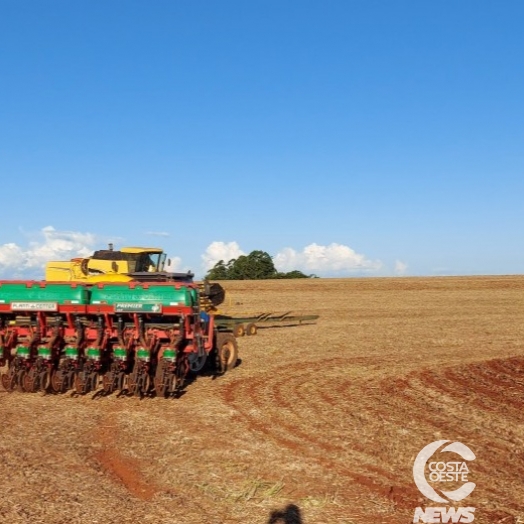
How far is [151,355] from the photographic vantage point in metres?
12.5

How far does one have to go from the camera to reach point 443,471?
7.98 m

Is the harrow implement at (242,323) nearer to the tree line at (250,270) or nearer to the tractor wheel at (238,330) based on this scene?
the tractor wheel at (238,330)

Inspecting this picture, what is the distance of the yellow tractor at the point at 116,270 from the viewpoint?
16.2m

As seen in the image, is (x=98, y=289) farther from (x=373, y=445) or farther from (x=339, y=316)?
(x=339, y=316)

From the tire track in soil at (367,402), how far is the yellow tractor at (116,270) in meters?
3.82

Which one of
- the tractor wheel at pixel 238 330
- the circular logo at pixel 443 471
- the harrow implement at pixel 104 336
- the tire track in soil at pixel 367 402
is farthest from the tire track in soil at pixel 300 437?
the tractor wheel at pixel 238 330

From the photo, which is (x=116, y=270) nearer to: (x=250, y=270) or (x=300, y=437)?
(x=300, y=437)

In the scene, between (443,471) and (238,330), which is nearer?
(443,471)

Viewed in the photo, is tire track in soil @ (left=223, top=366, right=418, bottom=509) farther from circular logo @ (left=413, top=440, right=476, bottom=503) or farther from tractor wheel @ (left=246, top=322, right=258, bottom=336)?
tractor wheel @ (left=246, top=322, right=258, bottom=336)

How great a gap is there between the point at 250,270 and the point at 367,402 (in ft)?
216

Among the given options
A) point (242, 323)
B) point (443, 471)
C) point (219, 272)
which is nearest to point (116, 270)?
point (242, 323)

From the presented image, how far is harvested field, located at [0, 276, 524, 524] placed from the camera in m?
6.83

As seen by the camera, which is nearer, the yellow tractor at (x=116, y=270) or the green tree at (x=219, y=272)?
the yellow tractor at (x=116, y=270)

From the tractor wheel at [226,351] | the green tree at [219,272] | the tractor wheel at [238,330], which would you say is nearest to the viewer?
the tractor wheel at [226,351]
